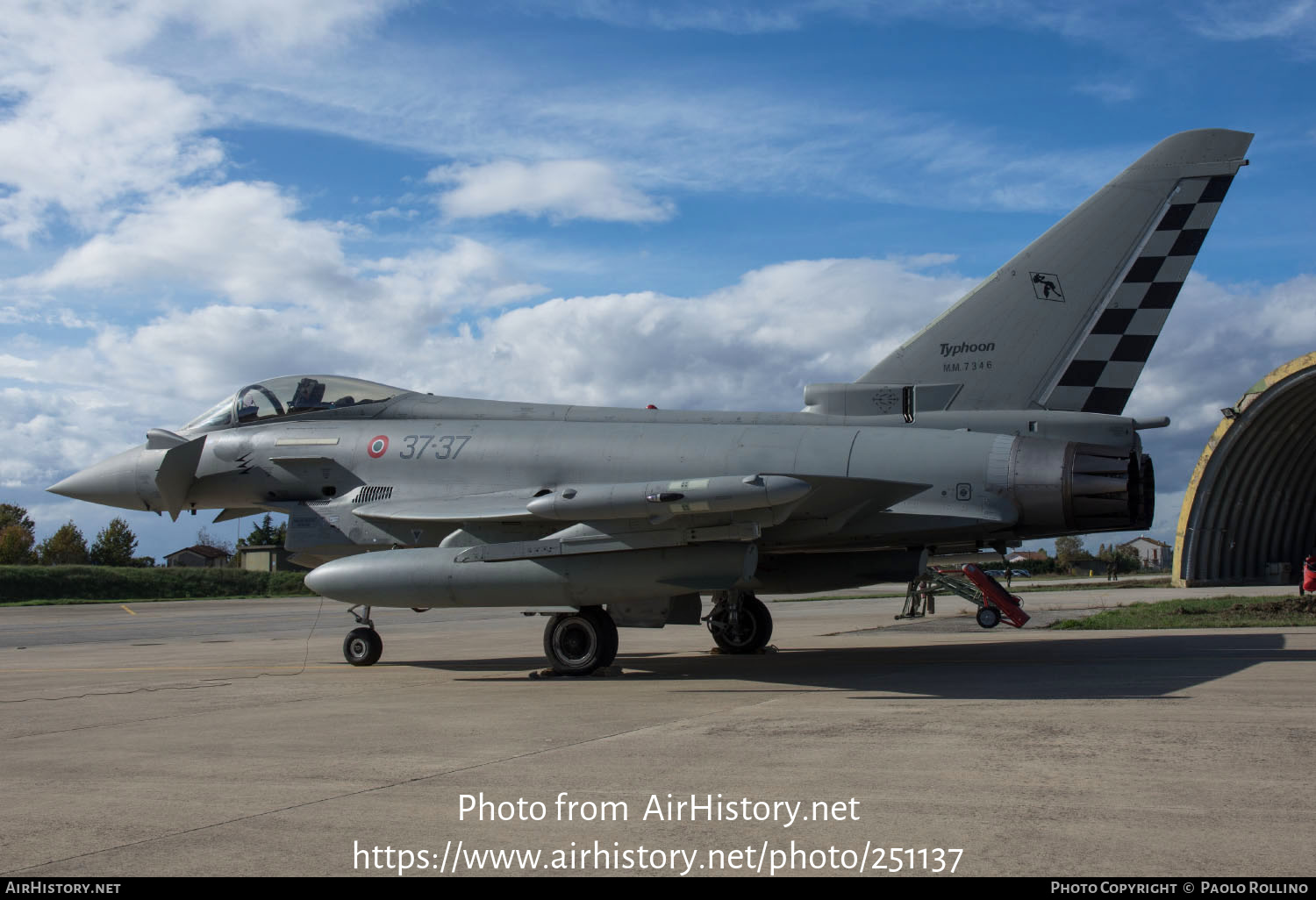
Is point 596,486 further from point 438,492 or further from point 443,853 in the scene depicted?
point 443,853

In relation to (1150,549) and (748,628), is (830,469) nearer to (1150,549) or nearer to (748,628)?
(748,628)

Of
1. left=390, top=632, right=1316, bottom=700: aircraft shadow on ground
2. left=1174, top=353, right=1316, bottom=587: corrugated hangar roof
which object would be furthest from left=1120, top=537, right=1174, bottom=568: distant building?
left=390, top=632, right=1316, bottom=700: aircraft shadow on ground

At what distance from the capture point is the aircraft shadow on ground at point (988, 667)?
30.3 ft

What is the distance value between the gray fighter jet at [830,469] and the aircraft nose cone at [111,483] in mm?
2671

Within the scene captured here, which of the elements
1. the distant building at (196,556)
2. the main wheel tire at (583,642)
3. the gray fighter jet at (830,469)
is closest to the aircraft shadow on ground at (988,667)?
the main wheel tire at (583,642)

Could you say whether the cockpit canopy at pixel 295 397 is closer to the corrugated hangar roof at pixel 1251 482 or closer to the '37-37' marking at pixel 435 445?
the '37-37' marking at pixel 435 445

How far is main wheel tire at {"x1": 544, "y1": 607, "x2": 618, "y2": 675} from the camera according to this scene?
11609 millimetres

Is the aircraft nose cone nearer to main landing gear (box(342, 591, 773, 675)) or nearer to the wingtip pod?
main landing gear (box(342, 591, 773, 675))

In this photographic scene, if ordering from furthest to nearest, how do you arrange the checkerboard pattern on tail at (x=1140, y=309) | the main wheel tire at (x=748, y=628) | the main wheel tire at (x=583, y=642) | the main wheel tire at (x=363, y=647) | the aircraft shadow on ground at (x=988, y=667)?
1. the main wheel tire at (x=748, y=628)
2. the main wheel tire at (x=363, y=647)
3. the main wheel tire at (x=583, y=642)
4. the checkerboard pattern on tail at (x=1140, y=309)
5. the aircraft shadow on ground at (x=988, y=667)

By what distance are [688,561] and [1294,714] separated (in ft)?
17.0

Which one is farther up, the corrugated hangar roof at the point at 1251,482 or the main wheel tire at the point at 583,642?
the corrugated hangar roof at the point at 1251,482

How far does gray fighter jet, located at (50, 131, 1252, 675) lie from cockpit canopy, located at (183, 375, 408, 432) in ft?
3.76
